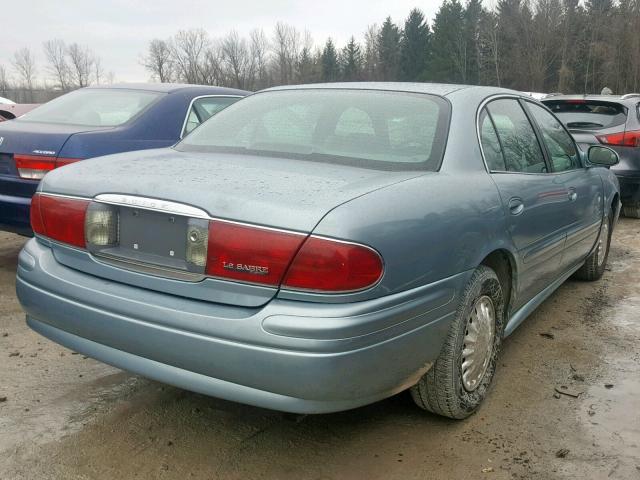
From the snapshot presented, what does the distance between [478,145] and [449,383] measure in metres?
1.09

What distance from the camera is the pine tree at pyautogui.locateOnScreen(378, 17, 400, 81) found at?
243 ft

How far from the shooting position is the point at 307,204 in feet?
6.64

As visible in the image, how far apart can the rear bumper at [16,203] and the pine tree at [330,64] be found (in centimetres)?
7232

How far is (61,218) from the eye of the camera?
243 cm

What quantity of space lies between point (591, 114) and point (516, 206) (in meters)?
5.38

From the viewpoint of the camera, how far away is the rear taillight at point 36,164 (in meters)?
4.14

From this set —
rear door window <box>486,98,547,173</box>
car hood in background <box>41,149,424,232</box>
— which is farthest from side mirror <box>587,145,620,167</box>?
car hood in background <box>41,149,424,232</box>

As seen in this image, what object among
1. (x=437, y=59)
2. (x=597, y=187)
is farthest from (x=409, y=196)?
(x=437, y=59)

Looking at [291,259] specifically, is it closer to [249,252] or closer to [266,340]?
[249,252]

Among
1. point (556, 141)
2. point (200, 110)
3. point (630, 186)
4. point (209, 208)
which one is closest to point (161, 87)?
point (200, 110)

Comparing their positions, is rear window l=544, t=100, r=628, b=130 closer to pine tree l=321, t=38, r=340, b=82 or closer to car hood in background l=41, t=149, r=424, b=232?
car hood in background l=41, t=149, r=424, b=232

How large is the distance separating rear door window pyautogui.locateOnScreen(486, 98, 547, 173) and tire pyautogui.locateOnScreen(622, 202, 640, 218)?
5137 millimetres

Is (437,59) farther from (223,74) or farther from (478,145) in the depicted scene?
(478,145)

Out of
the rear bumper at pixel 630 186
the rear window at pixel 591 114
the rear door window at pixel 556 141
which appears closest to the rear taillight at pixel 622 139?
the rear window at pixel 591 114
